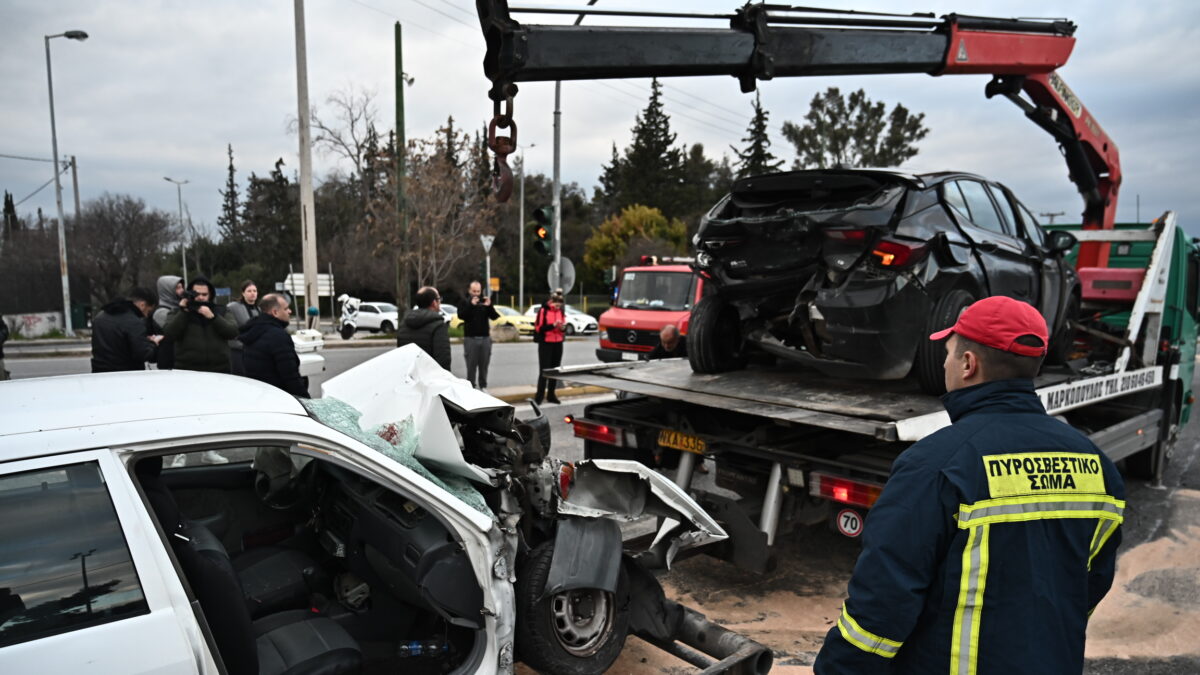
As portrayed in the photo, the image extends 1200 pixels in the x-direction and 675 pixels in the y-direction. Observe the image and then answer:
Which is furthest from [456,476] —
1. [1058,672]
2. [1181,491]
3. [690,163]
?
[690,163]

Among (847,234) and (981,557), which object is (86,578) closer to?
(981,557)

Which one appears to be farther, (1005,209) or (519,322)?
(519,322)

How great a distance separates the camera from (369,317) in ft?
99.6

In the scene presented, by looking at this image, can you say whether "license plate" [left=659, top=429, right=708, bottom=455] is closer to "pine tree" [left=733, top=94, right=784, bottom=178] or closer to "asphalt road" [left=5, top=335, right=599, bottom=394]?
"asphalt road" [left=5, top=335, right=599, bottom=394]

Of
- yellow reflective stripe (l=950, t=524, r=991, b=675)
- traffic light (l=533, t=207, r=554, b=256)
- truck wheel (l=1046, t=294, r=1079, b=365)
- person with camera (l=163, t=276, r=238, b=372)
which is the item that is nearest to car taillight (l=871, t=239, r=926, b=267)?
truck wheel (l=1046, t=294, r=1079, b=365)

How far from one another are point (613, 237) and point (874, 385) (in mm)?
43919

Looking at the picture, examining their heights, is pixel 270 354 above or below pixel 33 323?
above

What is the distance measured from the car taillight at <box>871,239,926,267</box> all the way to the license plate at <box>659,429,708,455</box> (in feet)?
5.26

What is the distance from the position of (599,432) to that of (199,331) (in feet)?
12.1

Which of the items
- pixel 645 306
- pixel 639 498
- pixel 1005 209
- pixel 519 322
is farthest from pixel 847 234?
A: pixel 519 322

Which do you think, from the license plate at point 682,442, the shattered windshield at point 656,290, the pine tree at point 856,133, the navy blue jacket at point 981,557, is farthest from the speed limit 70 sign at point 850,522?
the pine tree at point 856,133

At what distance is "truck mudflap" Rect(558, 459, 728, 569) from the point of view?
337 centimetres

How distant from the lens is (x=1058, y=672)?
1782mm

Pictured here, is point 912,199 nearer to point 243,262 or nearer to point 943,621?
point 943,621
